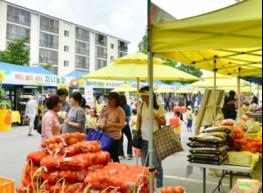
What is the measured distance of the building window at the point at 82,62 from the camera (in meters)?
76.1

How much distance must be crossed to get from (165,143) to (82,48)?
75.2 m

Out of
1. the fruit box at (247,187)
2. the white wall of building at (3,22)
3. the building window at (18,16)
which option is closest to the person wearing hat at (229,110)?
the fruit box at (247,187)

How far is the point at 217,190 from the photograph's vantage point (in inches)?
259

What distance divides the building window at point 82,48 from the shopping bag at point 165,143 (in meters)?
72.3

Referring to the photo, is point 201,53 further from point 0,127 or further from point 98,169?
point 0,127

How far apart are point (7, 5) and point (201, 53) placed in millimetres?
55749

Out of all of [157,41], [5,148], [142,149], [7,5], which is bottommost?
[5,148]

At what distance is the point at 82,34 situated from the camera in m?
77.9

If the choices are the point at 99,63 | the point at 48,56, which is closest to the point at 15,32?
the point at 48,56

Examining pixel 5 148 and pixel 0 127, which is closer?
pixel 5 148

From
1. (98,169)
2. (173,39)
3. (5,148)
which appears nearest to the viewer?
(173,39)

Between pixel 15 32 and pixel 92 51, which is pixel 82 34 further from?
pixel 15 32

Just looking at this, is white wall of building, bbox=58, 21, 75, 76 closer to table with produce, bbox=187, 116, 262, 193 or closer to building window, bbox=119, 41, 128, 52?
building window, bbox=119, 41, 128, 52

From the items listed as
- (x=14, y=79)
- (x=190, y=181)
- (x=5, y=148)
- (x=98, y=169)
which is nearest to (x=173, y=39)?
(x=98, y=169)
